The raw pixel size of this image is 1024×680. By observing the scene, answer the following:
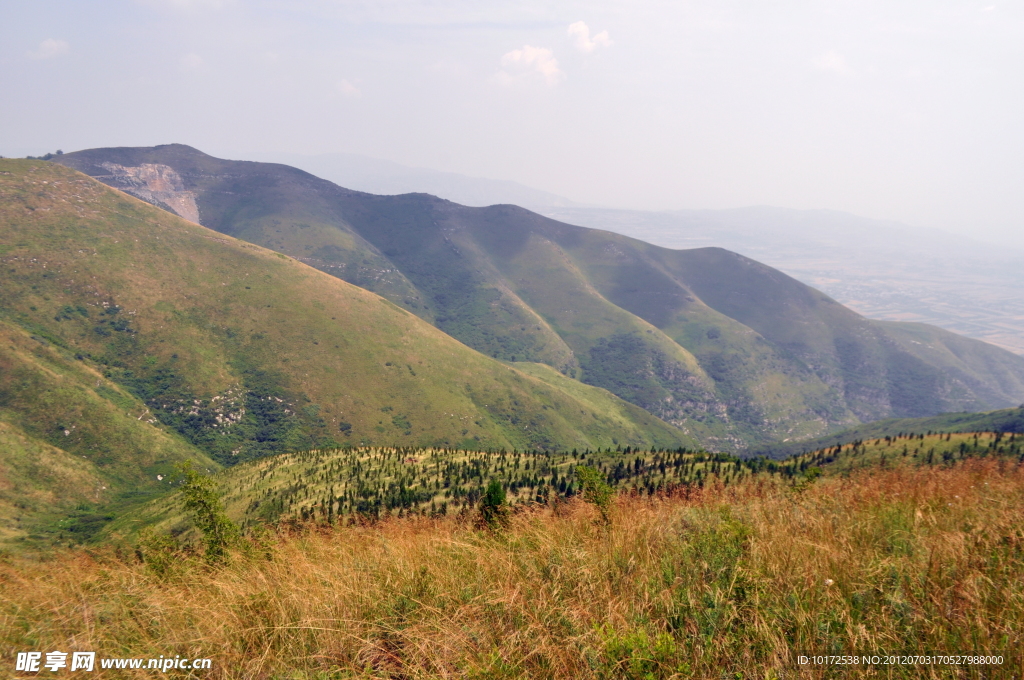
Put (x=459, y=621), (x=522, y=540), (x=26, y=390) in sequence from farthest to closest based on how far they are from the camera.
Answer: (x=26, y=390)
(x=522, y=540)
(x=459, y=621)

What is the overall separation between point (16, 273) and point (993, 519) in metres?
200

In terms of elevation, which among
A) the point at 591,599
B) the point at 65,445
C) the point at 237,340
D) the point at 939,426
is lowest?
the point at 65,445

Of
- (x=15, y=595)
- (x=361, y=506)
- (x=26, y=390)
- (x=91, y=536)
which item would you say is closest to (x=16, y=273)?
(x=26, y=390)

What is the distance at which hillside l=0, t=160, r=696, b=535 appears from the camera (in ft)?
345

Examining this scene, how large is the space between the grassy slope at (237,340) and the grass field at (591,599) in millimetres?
136495

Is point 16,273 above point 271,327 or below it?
above

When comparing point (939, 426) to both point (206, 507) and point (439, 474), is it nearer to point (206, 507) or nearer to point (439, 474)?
point (439, 474)

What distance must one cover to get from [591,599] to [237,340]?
168 m

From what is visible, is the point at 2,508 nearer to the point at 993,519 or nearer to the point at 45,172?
the point at 993,519

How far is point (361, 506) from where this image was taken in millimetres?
51344

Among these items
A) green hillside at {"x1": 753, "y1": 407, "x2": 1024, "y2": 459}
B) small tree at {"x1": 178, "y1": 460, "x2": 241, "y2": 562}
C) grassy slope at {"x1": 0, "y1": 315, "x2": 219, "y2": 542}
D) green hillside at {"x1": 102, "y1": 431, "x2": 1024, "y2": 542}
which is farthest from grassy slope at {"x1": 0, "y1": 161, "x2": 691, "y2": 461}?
small tree at {"x1": 178, "y1": 460, "x2": 241, "y2": 562}

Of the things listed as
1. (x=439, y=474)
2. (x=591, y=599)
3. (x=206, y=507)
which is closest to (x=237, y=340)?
(x=439, y=474)

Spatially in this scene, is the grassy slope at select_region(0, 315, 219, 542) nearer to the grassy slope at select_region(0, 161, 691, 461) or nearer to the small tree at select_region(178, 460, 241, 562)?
the grassy slope at select_region(0, 161, 691, 461)

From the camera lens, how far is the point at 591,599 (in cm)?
655
